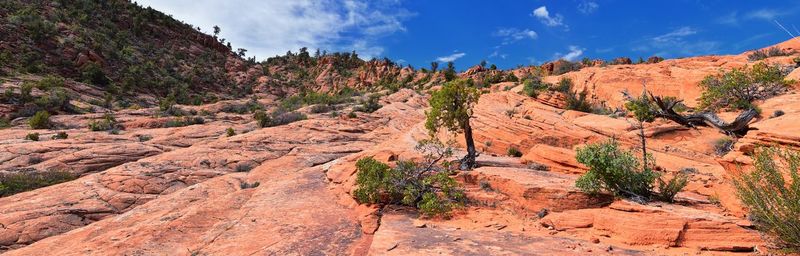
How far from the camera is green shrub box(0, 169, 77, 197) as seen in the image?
15.2m

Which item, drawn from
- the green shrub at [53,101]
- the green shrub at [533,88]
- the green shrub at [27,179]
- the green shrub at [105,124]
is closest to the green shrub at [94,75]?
the green shrub at [53,101]

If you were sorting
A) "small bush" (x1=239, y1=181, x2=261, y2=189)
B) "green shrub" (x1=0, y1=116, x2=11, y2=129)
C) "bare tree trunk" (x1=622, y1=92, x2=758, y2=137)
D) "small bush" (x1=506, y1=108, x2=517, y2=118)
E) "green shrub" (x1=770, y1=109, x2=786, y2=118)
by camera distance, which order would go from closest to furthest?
1. "small bush" (x1=239, y1=181, x2=261, y2=189)
2. "bare tree trunk" (x1=622, y1=92, x2=758, y2=137)
3. "green shrub" (x1=770, y1=109, x2=786, y2=118)
4. "small bush" (x1=506, y1=108, x2=517, y2=118)
5. "green shrub" (x1=0, y1=116, x2=11, y2=129)

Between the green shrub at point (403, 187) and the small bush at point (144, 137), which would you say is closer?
the green shrub at point (403, 187)

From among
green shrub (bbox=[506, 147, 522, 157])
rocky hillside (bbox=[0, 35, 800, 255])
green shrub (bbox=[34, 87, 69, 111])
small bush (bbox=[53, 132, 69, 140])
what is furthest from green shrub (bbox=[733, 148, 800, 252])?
green shrub (bbox=[34, 87, 69, 111])

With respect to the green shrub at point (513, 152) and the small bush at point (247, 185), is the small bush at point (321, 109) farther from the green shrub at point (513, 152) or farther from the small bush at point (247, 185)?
the green shrub at point (513, 152)

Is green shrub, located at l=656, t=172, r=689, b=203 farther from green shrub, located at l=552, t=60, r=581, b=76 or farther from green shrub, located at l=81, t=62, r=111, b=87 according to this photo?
green shrub, located at l=81, t=62, r=111, b=87

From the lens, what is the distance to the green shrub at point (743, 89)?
79.3 ft

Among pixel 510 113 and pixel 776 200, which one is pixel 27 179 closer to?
pixel 776 200

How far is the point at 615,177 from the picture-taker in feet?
35.8

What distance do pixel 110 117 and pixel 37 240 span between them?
23.3m

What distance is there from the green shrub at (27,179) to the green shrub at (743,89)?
35.8m

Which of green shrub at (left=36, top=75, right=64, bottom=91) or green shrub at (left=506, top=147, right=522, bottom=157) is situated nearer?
green shrub at (left=506, top=147, right=522, bottom=157)

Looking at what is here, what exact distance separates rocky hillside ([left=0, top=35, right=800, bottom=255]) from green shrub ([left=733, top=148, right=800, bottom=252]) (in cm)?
61

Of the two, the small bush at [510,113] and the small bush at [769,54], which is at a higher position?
the small bush at [769,54]
